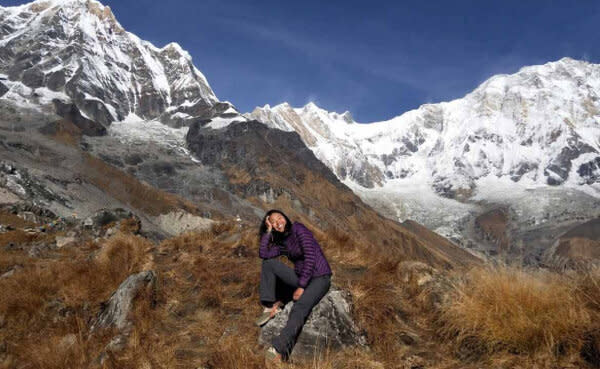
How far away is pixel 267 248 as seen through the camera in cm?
664

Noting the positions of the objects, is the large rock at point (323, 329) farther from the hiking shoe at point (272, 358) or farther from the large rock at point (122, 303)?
the large rock at point (122, 303)

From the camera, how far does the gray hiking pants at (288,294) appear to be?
512 centimetres

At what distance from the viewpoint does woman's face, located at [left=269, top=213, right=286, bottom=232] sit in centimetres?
667

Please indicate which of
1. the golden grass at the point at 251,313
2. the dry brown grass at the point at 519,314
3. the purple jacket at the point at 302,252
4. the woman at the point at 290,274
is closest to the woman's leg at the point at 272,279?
the woman at the point at 290,274

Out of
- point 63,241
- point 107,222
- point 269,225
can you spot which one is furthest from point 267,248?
point 107,222

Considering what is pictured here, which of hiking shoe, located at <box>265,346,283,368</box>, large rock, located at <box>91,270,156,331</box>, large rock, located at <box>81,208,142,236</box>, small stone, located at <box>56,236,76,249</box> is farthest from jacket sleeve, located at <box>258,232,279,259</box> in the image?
large rock, located at <box>81,208,142,236</box>

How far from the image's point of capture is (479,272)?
575 centimetres

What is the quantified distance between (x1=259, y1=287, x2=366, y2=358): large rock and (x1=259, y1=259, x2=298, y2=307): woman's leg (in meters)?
0.44

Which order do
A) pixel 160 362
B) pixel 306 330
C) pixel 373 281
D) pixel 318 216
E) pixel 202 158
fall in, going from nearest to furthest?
pixel 160 362
pixel 306 330
pixel 373 281
pixel 318 216
pixel 202 158

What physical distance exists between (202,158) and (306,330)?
7614 inches

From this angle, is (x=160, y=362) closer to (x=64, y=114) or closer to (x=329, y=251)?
(x=329, y=251)

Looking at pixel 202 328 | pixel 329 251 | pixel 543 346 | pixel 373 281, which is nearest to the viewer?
pixel 543 346

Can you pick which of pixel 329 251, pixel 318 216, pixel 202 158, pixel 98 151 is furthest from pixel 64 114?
pixel 329 251

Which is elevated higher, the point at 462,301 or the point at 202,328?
→ the point at 462,301
